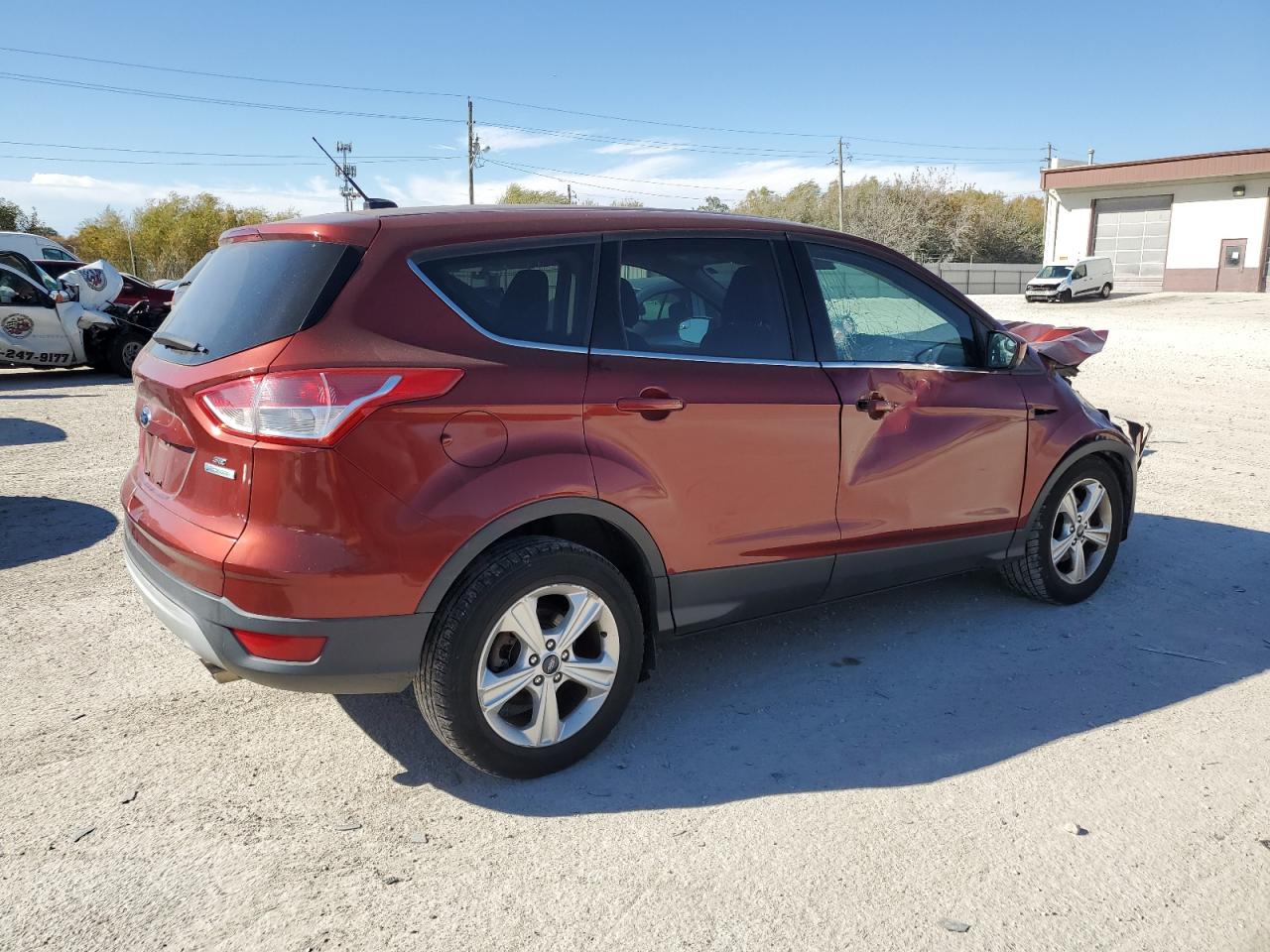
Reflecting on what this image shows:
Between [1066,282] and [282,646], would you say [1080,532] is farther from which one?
[1066,282]

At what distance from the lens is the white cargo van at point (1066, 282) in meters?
39.7

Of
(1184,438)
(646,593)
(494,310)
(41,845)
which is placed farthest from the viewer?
(1184,438)

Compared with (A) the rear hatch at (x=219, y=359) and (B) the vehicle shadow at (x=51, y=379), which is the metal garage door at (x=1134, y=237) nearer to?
(B) the vehicle shadow at (x=51, y=379)

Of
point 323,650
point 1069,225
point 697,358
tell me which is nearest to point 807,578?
point 697,358

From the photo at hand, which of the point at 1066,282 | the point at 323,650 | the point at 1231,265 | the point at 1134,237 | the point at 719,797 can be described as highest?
the point at 1134,237

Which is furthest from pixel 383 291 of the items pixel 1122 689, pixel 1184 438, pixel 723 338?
pixel 1184 438

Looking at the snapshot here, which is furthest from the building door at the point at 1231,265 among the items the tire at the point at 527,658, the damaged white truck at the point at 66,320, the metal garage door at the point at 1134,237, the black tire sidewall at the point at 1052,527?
the tire at the point at 527,658

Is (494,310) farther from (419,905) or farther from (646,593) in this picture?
(419,905)

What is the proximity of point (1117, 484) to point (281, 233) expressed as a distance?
4.12 m

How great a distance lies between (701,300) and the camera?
11.8ft

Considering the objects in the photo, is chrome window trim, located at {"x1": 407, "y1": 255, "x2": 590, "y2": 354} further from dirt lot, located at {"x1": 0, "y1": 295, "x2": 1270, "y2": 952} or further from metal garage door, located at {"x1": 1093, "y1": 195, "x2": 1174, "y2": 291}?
metal garage door, located at {"x1": 1093, "y1": 195, "x2": 1174, "y2": 291}

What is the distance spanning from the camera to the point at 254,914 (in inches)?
99.8

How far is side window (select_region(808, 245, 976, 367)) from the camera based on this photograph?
3928 millimetres

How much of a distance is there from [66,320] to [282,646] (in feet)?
Result: 45.9
